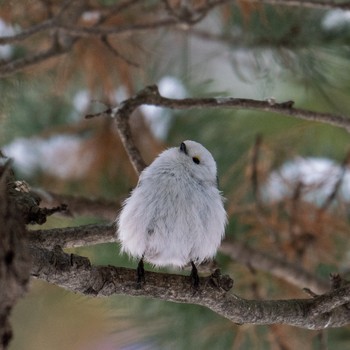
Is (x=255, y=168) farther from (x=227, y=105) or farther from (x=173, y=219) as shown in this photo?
(x=173, y=219)

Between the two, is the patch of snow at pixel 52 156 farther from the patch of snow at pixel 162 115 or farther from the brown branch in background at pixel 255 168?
the brown branch in background at pixel 255 168

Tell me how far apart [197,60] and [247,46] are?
0.24 meters

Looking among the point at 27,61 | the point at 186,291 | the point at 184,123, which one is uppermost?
the point at 27,61

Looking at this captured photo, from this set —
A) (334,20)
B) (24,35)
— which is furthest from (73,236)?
(334,20)

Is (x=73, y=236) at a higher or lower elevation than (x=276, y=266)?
higher

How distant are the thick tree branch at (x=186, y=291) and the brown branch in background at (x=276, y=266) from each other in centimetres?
36

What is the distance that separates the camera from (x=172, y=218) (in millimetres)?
769

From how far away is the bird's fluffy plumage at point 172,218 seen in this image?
767 mm

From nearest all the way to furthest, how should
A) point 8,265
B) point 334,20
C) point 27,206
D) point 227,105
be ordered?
point 8,265 < point 27,206 < point 227,105 < point 334,20

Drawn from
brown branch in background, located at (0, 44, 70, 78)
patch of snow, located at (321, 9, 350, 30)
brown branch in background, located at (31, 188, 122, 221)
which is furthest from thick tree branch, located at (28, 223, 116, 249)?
patch of snow, located at (321, 9, 350, 30)

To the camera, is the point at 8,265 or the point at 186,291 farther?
the point at 186,291

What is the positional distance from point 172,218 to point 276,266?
499mm

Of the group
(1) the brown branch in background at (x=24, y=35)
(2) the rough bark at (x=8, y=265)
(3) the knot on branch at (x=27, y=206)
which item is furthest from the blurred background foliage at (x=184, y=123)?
(2) the rough bark at (x=8, y=265)

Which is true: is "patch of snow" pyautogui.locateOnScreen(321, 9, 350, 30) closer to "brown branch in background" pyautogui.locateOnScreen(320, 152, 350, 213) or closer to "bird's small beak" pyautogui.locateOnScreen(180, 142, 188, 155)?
"brown branch in background" pyautogui.locateOnScreen(320, 152, 350, 213)
